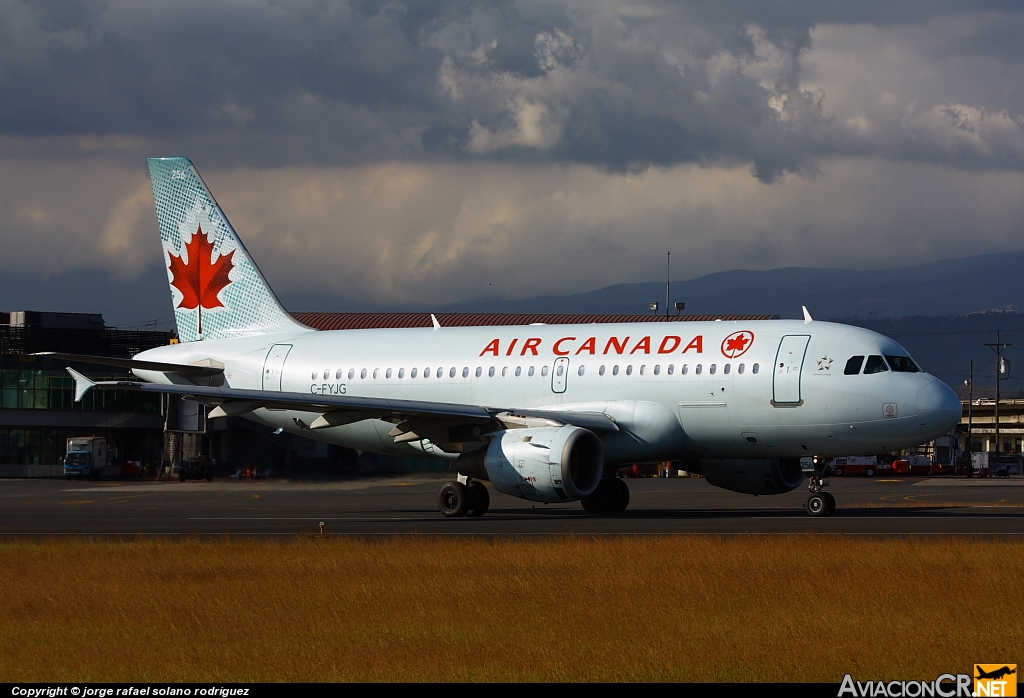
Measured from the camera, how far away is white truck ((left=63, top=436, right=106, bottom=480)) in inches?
2968

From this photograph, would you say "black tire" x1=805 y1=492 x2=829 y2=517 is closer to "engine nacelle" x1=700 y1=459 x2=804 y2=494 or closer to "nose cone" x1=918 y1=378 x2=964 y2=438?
"engine nacelle" x1=700 y1=459 x2=804 y2=494

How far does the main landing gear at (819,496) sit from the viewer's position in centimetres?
3134

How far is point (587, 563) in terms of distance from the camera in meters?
19.4

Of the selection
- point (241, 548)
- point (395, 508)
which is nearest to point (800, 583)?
point (241, 548)

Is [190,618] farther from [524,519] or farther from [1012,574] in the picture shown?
[524,519]

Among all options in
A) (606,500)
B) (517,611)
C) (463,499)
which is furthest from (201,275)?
(517,611)

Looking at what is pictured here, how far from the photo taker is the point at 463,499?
108 ft

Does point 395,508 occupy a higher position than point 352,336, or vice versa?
point 352,336

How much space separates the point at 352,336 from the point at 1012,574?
25.2 meters

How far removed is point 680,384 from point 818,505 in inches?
176

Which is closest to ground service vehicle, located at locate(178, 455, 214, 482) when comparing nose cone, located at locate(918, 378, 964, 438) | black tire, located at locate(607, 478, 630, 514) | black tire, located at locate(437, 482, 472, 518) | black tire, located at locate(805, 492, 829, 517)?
black tire, located at locate(437, 482, 472, 518)

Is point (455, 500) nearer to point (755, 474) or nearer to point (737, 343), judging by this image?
point (755, 474)

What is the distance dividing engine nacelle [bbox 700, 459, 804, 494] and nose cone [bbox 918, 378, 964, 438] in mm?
4793

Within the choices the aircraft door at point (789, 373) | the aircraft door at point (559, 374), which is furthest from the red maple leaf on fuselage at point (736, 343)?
the aircraft door at point (559, 374)
